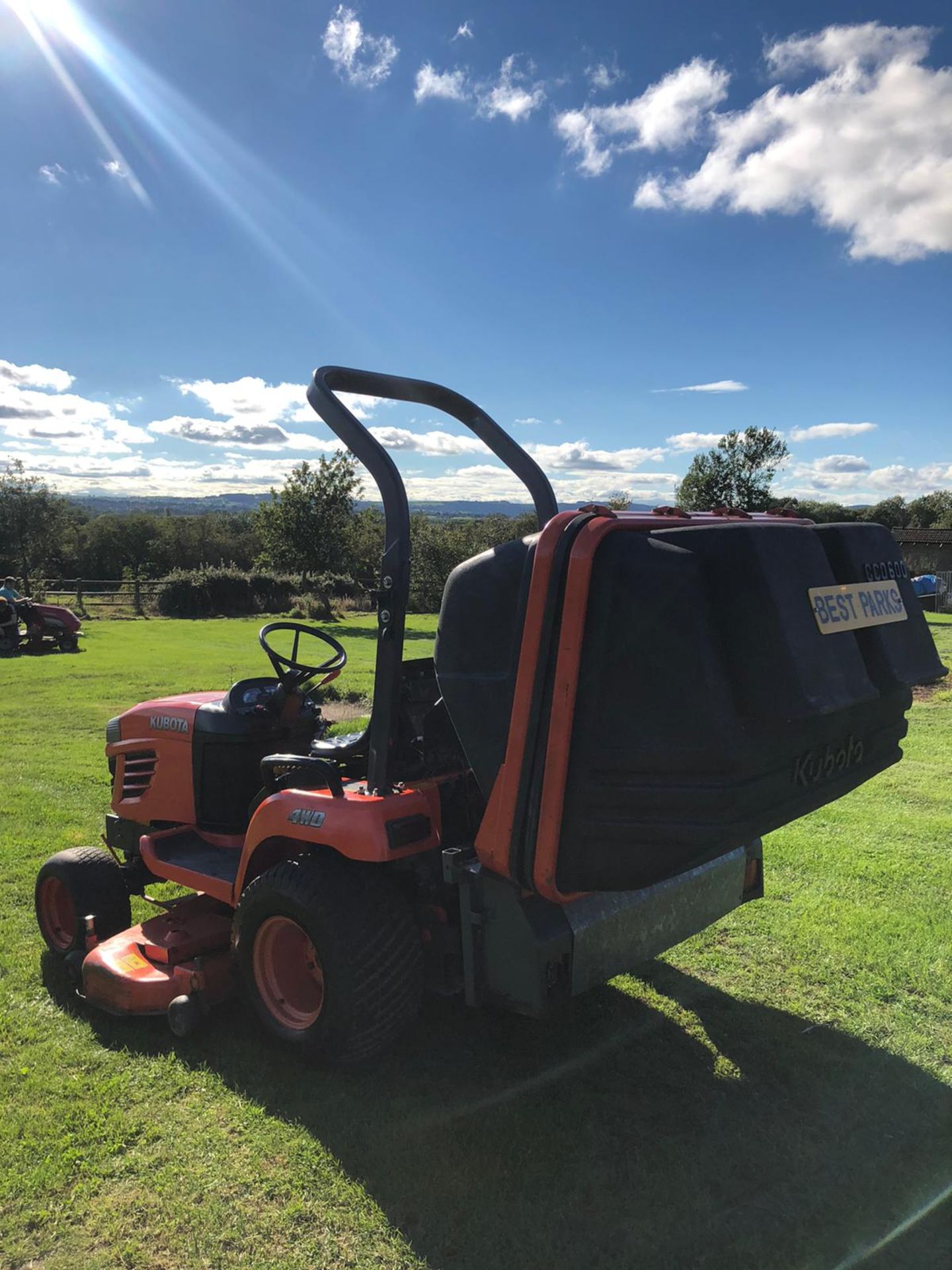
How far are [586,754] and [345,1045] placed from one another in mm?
1518

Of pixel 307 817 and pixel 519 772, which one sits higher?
pixel 519 772

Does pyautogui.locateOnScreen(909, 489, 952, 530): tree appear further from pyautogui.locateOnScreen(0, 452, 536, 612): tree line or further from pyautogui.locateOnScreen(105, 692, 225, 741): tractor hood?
pyautogui.locateOnScreen(105, 692, 225, 741): tractor hood

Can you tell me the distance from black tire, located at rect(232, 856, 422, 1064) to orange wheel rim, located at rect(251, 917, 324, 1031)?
0.17 meters

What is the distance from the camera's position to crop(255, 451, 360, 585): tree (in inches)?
1126

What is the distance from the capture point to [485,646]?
261 cm

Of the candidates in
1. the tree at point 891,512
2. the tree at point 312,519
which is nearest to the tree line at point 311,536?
the tree at point 312,519

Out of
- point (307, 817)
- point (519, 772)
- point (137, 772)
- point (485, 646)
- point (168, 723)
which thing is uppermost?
point (485, 646)

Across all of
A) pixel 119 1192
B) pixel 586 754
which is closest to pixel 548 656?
pixel 586 754

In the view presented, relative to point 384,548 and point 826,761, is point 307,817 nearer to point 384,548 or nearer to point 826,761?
point 384,548

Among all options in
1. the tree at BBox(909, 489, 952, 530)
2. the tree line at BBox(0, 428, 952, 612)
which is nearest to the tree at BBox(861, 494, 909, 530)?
the tree at BBox(909, 489, 952, 530)

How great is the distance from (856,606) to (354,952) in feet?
6.64

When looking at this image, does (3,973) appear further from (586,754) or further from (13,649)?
(13,649)

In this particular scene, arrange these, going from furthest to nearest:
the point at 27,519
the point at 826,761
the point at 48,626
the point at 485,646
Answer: the point at 27,519
the point at 48,626
the point at 826,761
the point at 485,646

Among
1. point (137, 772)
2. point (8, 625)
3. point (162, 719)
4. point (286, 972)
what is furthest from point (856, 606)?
point (8, 625)
